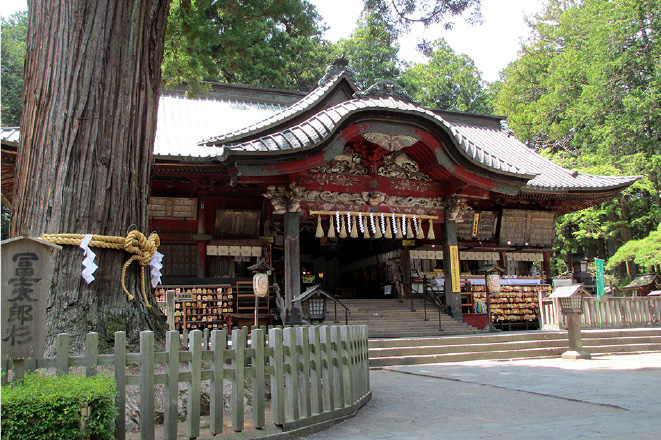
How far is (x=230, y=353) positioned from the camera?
4074mm

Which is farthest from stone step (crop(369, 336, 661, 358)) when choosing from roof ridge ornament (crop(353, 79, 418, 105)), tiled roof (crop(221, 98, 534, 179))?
roof ridge ornament (crop(353, 79, 418, 105))

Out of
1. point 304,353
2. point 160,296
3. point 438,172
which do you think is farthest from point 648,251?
point 304,353

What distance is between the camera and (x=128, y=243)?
4.95 metres

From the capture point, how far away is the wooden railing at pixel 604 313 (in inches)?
519

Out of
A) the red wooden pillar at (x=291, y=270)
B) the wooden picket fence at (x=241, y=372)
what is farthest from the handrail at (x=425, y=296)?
the wooden picket fence at (x=241, y=372)

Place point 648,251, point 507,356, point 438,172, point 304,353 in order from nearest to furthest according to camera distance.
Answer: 1. point 304,353
2. point 507,356
3. point 438,172
4. point 648,251

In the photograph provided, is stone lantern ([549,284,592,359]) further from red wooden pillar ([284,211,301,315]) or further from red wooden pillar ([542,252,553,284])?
red wooden pillar ([542,252,553,284])

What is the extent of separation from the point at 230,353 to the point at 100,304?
1526 mm

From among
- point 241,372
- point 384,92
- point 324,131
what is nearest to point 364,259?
point 384,92

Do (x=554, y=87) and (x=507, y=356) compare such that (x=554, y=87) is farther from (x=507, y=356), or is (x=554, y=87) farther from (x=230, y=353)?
(x=230, y=353)

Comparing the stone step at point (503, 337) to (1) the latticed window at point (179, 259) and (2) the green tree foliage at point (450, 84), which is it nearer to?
(1) the latticed window at point (179, 259)

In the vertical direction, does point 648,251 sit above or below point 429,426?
above

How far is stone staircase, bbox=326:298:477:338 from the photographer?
41.9 ft

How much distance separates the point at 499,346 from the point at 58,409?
394 inches
